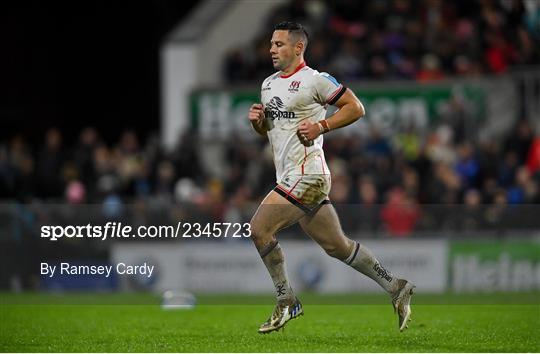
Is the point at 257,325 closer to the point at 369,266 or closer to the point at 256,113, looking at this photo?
the point at 369,266

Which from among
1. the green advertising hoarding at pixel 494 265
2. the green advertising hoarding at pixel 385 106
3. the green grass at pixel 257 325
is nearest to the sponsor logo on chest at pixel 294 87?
the green grass at pixel 257 325

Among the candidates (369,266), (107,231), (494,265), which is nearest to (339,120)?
(369,266)

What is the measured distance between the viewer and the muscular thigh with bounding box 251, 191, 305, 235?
36.3 ft

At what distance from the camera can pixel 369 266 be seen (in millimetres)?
11352

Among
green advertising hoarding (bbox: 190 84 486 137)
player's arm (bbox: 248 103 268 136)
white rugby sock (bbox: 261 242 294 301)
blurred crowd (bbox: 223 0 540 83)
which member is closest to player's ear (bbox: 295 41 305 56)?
player's arm (bbox: 248 103 268 136)

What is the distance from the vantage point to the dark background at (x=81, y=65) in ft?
98.3

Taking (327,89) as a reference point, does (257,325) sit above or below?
below

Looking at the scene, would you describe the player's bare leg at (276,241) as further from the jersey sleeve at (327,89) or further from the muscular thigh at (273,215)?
the jersey sleeve at (327,89)

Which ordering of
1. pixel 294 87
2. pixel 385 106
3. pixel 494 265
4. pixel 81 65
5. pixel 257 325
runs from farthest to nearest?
pixel 81 65 < pixel 385 106 < pixel 494 265 < pixel 257 325 < pixel 294 87

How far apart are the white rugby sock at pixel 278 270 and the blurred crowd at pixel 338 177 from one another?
10.00 meters

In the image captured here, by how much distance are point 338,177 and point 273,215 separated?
11.6 m

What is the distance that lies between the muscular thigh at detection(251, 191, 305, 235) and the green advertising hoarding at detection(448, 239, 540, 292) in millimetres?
10734

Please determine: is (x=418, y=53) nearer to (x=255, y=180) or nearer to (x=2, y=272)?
(x=255, y=180)

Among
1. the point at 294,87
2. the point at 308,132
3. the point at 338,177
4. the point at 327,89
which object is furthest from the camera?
the point at 338,177
